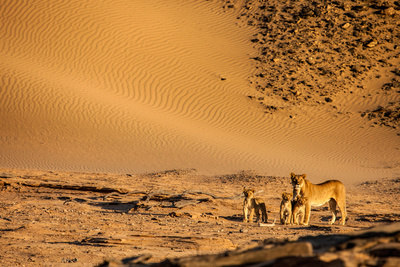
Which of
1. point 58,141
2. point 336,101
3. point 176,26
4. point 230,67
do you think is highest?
point 176,26

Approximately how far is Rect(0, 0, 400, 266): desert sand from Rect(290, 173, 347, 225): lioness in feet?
2.21

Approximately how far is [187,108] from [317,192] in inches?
823

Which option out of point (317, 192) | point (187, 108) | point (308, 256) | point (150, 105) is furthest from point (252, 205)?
point (187, 108)

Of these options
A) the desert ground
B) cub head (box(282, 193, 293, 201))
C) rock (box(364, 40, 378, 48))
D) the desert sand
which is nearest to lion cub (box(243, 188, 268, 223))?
the desert ground

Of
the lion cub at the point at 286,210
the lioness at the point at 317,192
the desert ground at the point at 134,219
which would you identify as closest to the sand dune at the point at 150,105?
the desert ground at the point at 134,219

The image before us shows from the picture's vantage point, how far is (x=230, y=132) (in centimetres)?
2816

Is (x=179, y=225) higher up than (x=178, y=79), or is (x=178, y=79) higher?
(x=178, y=79)

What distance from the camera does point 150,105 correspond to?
29844mm

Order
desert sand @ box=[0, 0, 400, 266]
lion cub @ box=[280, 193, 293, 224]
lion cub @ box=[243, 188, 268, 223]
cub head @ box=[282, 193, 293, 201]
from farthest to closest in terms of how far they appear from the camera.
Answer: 1. desert sand @ box=[0, 0, 400, 266]
2. lion cub @ box=[243, 188, 268, 223]
3. lion cub @ box=[280, 193, 293, 224]
4. cub head @ box=[282, 193, 293, 201]

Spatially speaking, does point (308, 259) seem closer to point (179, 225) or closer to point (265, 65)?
point (179, 225)

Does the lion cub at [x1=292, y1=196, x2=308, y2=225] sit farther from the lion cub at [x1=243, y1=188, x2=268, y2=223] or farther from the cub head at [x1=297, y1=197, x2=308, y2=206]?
the lion cub at [x1=243, y1=188, x2=268, y2=223]

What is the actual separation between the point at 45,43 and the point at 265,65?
17709 mm

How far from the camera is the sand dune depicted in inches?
912

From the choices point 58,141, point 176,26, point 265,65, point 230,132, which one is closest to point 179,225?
point 58,141
